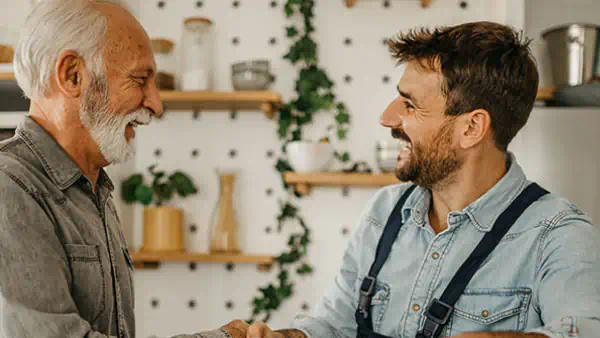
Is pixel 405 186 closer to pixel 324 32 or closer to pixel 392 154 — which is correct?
pixel 392 154

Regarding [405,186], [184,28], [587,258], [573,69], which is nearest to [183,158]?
[184,28]

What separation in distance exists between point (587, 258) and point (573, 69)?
1147 millimetres

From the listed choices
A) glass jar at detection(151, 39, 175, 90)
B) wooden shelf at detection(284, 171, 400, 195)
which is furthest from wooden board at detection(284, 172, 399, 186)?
glass jar at detection(151, 39, 175, 90)

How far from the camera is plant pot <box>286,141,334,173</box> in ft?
8.16

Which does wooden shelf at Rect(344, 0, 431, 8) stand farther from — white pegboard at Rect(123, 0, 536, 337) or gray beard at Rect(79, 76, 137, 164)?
gray beard at Rect(79, 76, 137, 164)

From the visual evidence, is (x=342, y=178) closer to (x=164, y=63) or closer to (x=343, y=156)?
(x=343, y=156)

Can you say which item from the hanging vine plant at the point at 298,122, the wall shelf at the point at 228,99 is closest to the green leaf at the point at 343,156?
the hanging vine plant at the point at 298,122

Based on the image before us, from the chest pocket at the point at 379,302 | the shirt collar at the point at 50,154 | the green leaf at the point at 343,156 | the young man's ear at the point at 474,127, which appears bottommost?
the chest pocket at the point at 379,302

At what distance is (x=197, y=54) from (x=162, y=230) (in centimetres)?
76

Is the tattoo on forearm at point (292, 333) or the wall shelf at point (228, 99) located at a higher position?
the wall shelf at point (228, 99)

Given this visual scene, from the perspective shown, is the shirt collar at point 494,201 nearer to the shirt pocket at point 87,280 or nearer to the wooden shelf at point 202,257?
the shirt pocket at point 87,280

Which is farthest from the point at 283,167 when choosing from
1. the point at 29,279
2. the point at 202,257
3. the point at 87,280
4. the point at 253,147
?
the point at 29,279

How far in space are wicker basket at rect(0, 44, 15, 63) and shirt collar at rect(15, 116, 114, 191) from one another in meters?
1.19

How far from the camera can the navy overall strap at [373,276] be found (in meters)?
1.46
